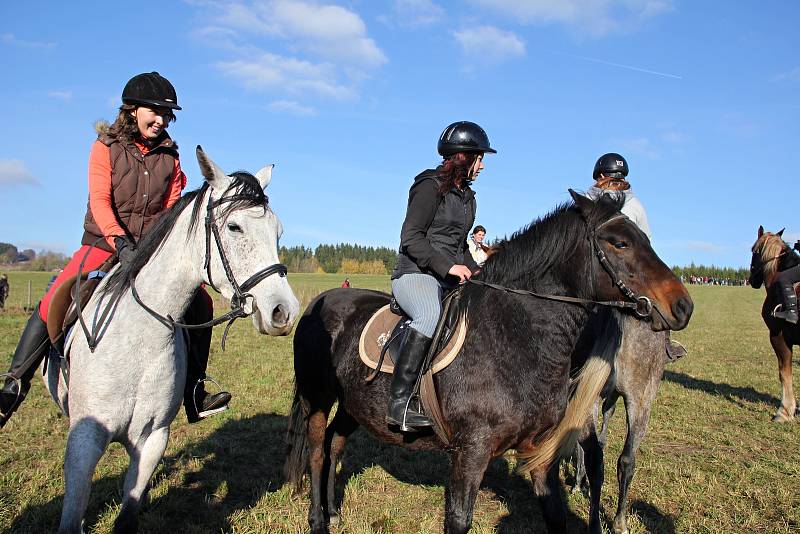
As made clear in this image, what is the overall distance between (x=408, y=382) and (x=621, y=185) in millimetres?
2921

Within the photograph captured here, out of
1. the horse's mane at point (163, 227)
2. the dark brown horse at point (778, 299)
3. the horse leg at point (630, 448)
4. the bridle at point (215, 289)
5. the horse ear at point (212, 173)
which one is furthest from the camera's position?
the dark brown horse at point (778, 299)

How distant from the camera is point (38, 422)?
8.08m

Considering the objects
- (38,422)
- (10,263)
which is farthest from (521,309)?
(10,263)

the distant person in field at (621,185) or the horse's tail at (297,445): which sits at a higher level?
the distant person in field at (621,185)

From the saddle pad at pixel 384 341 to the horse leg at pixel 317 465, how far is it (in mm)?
1255

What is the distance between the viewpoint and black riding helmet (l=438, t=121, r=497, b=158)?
14.6ft

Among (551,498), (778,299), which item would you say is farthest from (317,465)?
(778,299)

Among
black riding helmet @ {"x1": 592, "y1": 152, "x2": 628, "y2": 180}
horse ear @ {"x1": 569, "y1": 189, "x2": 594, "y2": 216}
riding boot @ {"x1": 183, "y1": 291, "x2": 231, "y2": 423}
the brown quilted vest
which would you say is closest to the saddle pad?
horse ear @ {"x1": 569, "y1": 189, "x2": 594, "y2": 216}

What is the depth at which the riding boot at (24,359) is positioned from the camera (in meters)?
3.97

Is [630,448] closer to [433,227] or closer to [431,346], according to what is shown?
[431,346]

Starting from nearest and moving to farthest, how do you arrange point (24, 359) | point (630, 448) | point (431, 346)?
1. point (24, 359)
2. point (431, 346)
3. point (630, 448)

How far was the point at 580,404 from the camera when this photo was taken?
4.44 metres

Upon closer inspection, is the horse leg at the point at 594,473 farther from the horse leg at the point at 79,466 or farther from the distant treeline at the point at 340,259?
the distant treeline at the point at 340,259

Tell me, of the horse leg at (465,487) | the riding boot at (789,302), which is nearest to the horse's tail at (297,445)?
the horse leg at (465,487)
